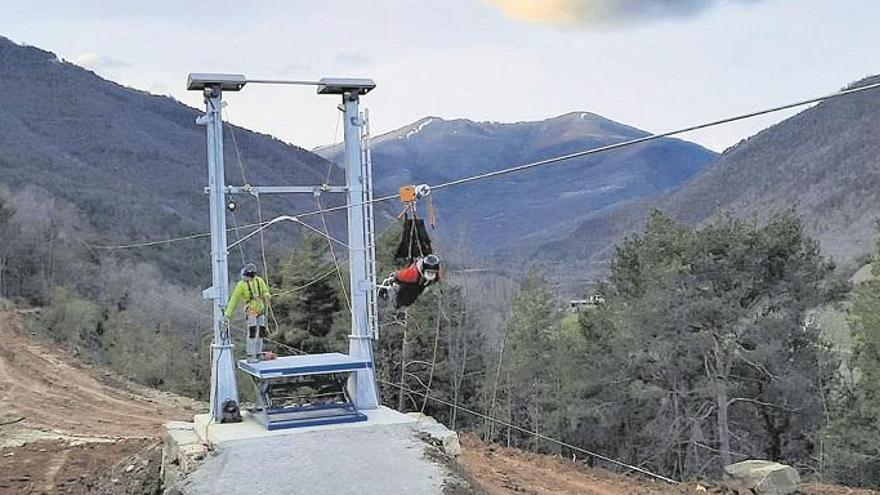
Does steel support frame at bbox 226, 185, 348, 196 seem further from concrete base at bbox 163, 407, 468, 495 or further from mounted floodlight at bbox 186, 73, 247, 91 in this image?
concrete base at bbox 163, 407, 468, 495

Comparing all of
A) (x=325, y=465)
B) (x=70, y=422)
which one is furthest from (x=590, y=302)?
(x=325, y=465)

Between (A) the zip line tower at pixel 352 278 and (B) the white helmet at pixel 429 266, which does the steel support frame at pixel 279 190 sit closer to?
(A) the zip line tower at pixel 352 278

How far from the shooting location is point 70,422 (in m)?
16.2

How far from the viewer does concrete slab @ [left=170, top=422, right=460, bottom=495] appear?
7.34 metres

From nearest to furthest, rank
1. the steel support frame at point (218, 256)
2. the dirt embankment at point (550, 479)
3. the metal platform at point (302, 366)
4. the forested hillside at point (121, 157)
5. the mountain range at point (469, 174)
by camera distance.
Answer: the metal platform at point (302, 366) < the steel support frame at point (218, 256) < the dirt embankment at point (550, 479) < the mountain range at point (469, 174) < the forested hillside at point (121, 157)

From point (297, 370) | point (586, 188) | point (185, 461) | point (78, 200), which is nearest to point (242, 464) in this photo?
point (185, 461)

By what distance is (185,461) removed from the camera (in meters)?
8.38

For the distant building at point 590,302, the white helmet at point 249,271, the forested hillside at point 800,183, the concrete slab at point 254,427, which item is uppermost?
the forested hillside at point 800,183

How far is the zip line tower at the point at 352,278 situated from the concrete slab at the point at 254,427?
0.40ft

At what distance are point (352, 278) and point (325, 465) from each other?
268 cm

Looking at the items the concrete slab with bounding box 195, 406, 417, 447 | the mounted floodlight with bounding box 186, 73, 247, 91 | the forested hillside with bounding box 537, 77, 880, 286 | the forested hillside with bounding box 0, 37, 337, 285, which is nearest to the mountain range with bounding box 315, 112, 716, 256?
the mounted floodlight with bounding box 186, 73, 247, 91

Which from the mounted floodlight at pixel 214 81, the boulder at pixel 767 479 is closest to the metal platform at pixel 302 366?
the mounted floodlight at pixel 214 81

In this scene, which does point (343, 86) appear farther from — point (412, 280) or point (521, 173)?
point (521, 173)

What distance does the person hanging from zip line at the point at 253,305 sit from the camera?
376 inches
